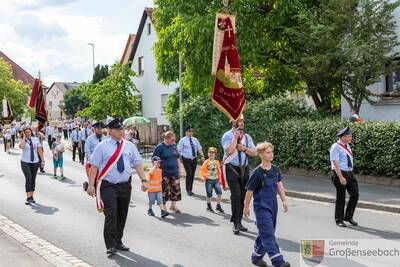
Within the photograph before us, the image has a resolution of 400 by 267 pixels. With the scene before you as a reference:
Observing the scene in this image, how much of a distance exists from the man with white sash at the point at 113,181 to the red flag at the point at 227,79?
2645 mm

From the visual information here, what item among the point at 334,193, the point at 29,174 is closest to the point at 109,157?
the point at 29,174

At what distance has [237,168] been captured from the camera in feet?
32.7

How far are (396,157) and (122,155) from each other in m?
9.16

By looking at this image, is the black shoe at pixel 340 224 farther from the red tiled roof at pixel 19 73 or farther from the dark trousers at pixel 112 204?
the red tiled roof at pixel 19 73

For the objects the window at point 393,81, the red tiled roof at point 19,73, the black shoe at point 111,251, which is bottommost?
the black shoe at point 111,251

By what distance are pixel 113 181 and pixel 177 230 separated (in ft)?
7.52

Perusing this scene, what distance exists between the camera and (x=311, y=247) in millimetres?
8289

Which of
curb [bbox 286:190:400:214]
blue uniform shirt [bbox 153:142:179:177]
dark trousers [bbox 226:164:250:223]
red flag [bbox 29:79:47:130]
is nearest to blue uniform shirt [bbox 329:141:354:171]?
dark trousers [bbox 226:164:250:223]

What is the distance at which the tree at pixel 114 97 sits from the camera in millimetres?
36250

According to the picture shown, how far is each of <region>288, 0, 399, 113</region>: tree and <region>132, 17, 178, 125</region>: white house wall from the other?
24001 mm

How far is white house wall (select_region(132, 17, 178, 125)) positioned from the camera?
43.1 metres

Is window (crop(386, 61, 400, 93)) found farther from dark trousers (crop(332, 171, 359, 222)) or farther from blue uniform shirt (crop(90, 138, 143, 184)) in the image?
blue uniform shirt (crop(90, 138, 143, 184))

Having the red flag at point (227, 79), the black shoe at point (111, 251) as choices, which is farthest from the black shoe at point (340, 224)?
the black shoe at point (111, 251)

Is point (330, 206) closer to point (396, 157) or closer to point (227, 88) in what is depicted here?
point (396, 157)
